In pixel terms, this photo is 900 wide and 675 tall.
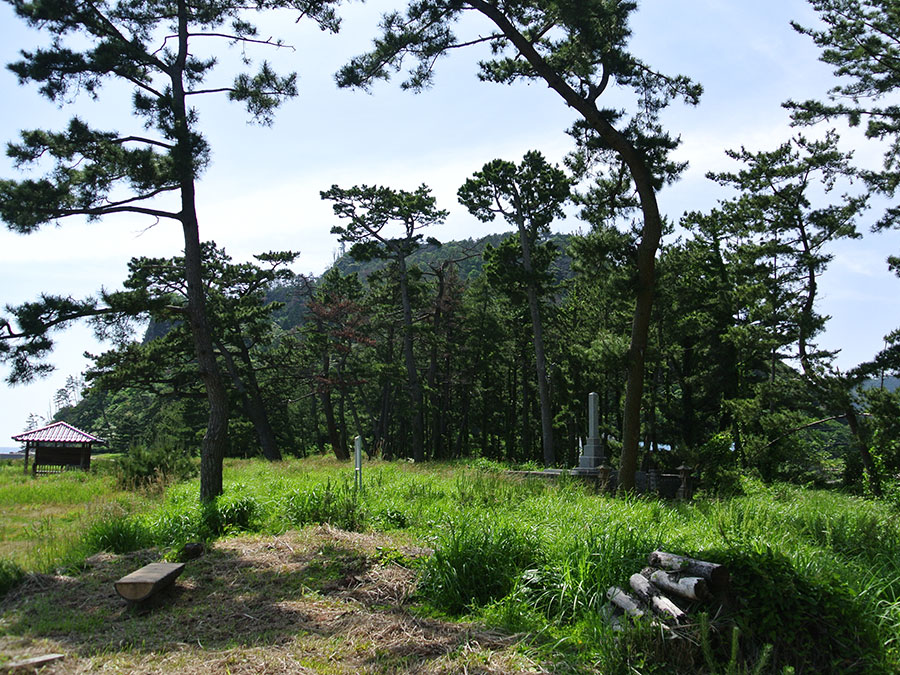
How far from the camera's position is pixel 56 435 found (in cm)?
2648

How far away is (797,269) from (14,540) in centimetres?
1912

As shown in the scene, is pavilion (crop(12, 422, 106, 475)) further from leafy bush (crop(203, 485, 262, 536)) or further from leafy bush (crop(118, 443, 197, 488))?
leafy bush (crop(203, 485, 262, 536))

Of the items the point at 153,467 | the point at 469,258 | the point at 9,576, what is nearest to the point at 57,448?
the point at 153,467

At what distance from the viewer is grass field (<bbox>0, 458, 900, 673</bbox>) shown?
3703 mm

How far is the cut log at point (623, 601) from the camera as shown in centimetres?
390

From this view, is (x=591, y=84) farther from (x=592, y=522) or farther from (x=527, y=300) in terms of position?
(x=527, y=300)

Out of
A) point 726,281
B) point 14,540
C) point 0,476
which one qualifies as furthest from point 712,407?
point 0,476

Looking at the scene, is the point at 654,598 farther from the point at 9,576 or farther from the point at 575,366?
the point at 575,366

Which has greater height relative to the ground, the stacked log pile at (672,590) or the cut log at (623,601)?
the stacked log pile at (672,590)

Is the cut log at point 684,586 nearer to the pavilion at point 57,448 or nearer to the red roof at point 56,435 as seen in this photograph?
the pavilion at point 57,448

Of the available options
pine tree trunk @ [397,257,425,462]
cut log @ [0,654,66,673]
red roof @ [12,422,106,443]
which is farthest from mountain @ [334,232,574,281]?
red roof @ [12,422,106,443]

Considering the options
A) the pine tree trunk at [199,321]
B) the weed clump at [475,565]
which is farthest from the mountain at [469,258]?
the weed clump at [475,565]

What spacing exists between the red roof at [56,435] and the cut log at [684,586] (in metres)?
27.5

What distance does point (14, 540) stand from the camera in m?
9.81
